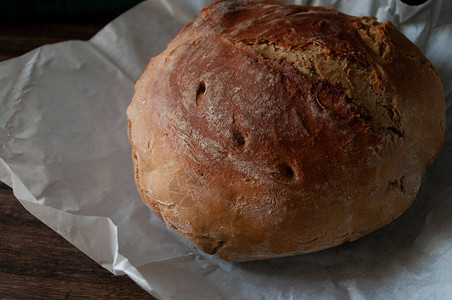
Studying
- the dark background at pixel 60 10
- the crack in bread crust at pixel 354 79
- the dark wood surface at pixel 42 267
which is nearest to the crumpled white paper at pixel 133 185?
the dark wood surface at pixel 42 267

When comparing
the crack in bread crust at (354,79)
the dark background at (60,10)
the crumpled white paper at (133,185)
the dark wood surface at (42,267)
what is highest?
the crack in bread crust at (354,79)

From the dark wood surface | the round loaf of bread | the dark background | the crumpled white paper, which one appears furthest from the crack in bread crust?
the dark background

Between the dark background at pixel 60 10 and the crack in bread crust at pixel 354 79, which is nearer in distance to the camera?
the crack in bread crust at pixel 354 79

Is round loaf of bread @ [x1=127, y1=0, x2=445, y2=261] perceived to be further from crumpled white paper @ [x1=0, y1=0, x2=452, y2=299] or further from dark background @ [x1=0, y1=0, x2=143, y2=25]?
dark background @ [x1=0, y1=0, x2=143, y2=25]

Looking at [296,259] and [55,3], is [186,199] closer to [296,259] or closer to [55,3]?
[296,259]

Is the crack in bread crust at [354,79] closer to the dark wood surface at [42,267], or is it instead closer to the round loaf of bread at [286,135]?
the round loaf of bread at [286,135]

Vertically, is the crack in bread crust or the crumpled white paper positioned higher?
the crack in bread crust

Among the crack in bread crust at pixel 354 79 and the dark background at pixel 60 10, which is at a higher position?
the crack in bread crust at pixel 354 79
